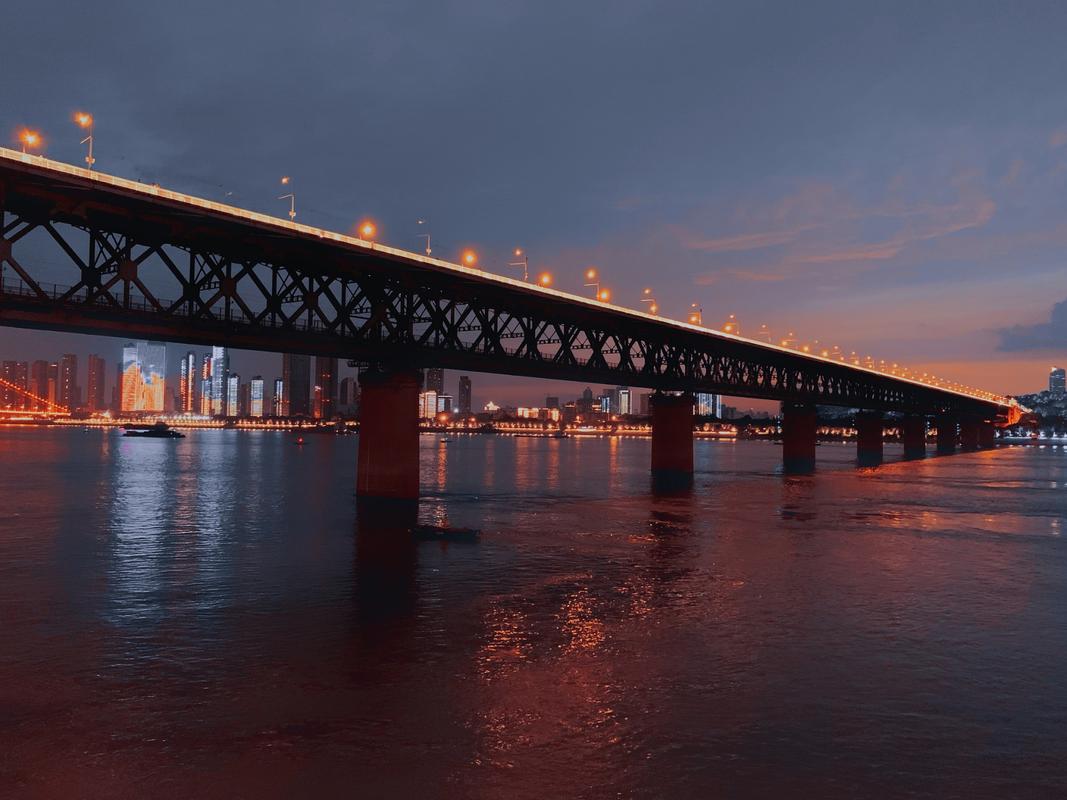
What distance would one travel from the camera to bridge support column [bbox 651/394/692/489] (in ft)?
343

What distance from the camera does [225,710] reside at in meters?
18.8

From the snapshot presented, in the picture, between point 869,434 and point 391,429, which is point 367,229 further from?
point 869,434

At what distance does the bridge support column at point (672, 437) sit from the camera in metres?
105

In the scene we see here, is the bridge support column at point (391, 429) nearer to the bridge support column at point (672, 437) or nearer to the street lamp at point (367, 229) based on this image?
the street lamp at point (367, 229)

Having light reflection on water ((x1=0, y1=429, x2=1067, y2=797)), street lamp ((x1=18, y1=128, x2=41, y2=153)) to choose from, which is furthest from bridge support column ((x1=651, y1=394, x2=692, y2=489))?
street lamp ((x1=18, y1=128, x2=41, y2=153))

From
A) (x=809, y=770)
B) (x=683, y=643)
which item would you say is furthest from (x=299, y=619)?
(x=809, y=770)

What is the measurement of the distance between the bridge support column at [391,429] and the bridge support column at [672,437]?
47.7 meters

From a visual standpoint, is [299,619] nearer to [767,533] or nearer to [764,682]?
[764,682]

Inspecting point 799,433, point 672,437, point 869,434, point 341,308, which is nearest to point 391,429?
point 341,308

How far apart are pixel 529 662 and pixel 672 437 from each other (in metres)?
84.5

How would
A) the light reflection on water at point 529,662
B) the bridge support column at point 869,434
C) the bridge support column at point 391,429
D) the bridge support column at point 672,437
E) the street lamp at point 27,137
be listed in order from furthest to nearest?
the bridge support column at point 869,434 < the bridge support column at point 672,437 < the bridge support column at point 391,429 < the street lamp at point 27,137 < the light reflection on water at point 529,662

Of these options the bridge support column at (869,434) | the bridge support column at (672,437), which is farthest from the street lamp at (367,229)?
the bridge support column at (869,434)

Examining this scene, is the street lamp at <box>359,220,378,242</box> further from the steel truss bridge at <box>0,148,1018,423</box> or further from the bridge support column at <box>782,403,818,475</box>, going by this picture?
the bridge support column at <box>782,403,818,475</box>

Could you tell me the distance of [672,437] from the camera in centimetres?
10562
